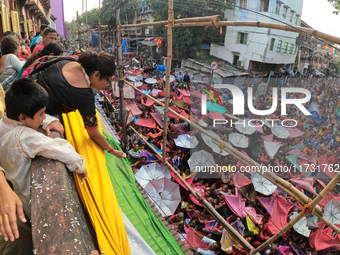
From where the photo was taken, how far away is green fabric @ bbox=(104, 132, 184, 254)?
2.14 meters

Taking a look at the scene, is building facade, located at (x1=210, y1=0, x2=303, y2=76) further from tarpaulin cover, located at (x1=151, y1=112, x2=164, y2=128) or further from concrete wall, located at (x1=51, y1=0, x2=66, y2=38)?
concrete wall, located at (x1=51, y1=0, x2=66, y2=38)

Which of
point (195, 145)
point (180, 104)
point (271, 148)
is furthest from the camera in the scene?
point (180, 104)

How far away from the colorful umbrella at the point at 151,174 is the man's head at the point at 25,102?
13.3 ft

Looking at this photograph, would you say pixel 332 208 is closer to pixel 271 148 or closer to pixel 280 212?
pixel 280 212

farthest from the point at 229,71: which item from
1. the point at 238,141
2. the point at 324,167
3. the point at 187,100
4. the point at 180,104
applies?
the point at 324,167

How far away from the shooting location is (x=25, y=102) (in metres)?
1.20

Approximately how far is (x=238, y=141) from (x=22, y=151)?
7318mm

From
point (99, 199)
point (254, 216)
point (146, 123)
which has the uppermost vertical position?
point (99, 199)

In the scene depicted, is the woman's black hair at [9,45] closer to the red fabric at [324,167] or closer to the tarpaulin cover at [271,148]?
the tarpaulin cover at [271,148]

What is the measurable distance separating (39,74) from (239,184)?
17.2 ft

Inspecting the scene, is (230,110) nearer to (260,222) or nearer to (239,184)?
(239,184)

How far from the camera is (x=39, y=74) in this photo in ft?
5.82

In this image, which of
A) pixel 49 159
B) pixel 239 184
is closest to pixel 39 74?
pixel 49 159

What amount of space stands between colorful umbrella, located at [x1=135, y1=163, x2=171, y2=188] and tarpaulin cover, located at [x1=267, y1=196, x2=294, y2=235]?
2.50m
